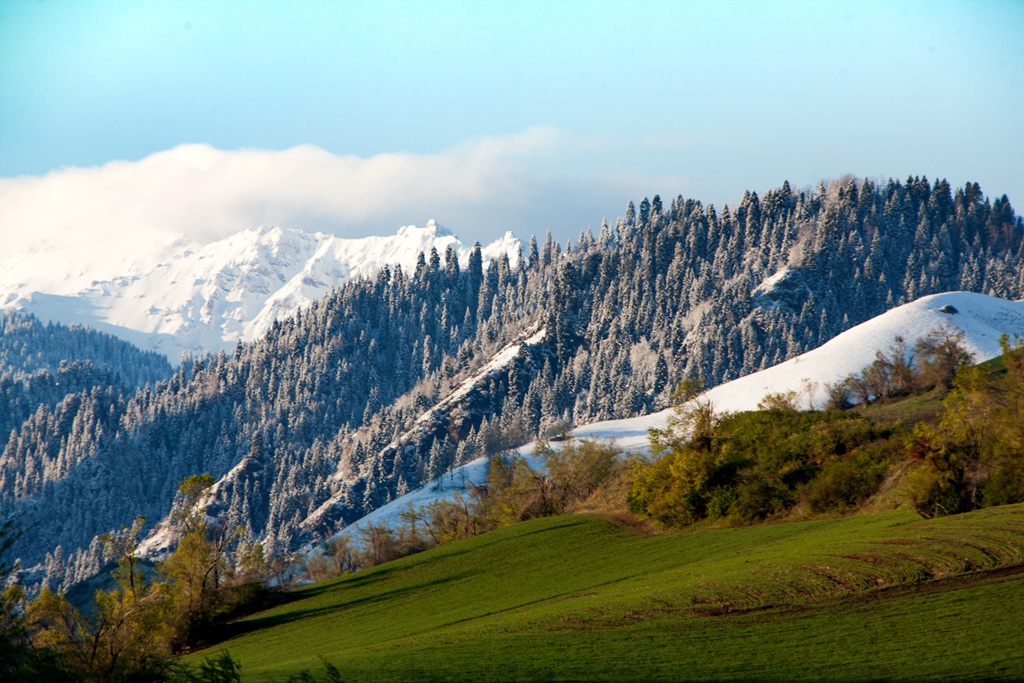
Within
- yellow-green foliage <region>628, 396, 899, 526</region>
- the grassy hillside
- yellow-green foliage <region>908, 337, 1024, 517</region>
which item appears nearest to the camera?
the grassy hillside

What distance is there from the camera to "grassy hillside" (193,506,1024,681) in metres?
39.2

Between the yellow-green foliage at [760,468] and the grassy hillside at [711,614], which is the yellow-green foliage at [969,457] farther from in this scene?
the yellow-green foliage at [760,468]

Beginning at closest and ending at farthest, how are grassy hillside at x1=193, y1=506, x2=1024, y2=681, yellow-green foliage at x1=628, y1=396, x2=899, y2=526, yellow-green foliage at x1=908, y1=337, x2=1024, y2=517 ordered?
grassy hillside at x1=193, y1=506, x2=1024, y2=681 → yellow-green foliage at x1=908, y1=337, x2=1024, y2=517 → yellow-green foliage at x1=628, y1=396, x2=899, y2=526

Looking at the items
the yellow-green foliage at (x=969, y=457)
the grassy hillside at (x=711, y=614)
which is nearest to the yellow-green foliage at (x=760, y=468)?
the grassy hillside at (x=711, y=614)

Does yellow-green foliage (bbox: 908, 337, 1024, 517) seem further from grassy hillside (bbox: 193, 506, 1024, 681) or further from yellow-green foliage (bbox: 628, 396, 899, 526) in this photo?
yellow-green foliage (bbox: 628, 396, 899, 526)

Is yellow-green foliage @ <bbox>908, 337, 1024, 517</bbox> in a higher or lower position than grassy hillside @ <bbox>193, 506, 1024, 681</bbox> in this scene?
higher

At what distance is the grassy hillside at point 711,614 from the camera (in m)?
39.2

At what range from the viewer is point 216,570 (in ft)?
247

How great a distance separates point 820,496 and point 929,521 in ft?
45.4

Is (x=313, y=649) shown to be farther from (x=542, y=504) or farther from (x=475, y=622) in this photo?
(x=542, y=504)

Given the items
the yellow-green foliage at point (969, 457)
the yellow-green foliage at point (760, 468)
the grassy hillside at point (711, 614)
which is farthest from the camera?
the yellow-green foliage at point (760, 468)

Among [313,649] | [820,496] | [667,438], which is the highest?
[667,438]

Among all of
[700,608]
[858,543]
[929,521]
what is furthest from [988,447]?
[700,608]

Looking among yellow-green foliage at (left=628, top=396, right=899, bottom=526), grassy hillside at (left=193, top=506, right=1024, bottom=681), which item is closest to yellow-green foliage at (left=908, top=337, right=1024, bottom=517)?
grassy hillside at (left=193, top=506, right=1024, bottom=681)
